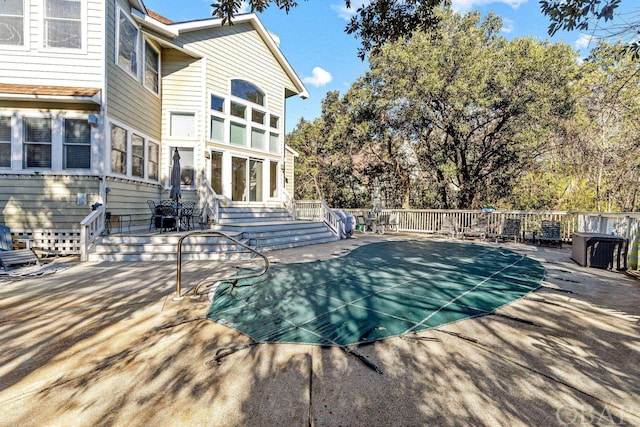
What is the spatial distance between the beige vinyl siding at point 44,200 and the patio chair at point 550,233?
A: 13.9 m

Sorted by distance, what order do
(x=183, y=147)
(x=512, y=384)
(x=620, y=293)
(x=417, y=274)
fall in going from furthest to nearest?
(x=183, y=147)
(x=417, y=274)
(x=620, y=293)
(x=512, y=384)

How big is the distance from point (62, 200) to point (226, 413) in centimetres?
803

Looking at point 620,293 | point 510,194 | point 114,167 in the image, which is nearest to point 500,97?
point 510,194

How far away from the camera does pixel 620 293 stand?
14.9 ft

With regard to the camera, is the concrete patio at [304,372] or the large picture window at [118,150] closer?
the concrete patio at [304,372]

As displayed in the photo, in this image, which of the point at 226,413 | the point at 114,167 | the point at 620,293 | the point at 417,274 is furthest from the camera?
the point at 114,167

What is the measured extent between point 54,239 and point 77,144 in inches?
94.3

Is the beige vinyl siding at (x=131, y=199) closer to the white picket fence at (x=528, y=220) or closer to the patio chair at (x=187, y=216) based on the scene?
the patio chair at (x=187, y=216)

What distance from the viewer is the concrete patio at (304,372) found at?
5.99 feet

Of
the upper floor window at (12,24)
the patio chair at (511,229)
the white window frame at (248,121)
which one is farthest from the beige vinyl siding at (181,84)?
the patio chair at (511,229)

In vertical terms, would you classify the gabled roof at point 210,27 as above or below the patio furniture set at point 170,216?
above

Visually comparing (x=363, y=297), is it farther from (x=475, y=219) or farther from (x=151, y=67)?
(x=475, y=219)

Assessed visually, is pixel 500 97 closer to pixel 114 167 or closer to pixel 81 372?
pixel 114 167

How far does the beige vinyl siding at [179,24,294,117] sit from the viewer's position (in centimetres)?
1020
